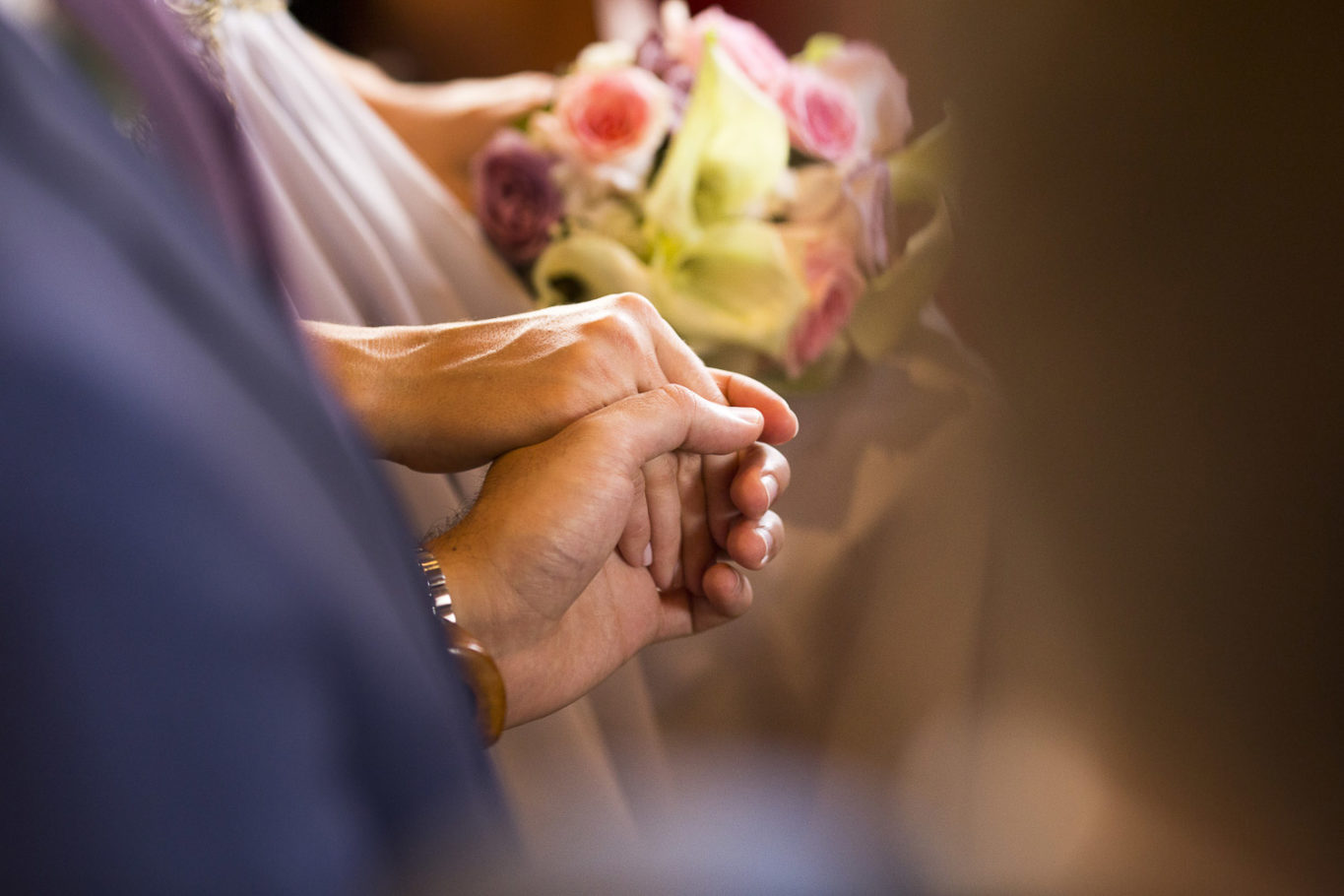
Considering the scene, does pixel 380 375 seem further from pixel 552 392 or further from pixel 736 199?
pixel 736 199

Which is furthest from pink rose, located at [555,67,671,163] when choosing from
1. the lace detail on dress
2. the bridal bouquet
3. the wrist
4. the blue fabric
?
the blue fabric

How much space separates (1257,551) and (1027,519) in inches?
4.0

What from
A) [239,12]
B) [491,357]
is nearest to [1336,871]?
[491,357]

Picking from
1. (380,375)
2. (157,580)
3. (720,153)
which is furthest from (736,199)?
(157,580)

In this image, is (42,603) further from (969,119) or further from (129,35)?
(969,119)

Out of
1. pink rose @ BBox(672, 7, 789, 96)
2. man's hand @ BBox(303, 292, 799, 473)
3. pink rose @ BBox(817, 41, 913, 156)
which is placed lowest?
man's hand @ BBox(303, 292, 799, 473)

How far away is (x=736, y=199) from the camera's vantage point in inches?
24.6

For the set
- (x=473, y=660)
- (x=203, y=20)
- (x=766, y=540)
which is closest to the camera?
(x=473, y=660)

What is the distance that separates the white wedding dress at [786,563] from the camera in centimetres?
54

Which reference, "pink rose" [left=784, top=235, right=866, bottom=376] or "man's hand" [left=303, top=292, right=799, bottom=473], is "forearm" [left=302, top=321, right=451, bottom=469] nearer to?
"man's hand" [left=303, top=292, right=799, bottom=473]

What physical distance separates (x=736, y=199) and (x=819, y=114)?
0.08 m

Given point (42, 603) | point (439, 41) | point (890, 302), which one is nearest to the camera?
point (42, 603)

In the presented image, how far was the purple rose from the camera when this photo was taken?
2.13 feet

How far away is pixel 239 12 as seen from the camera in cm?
72
